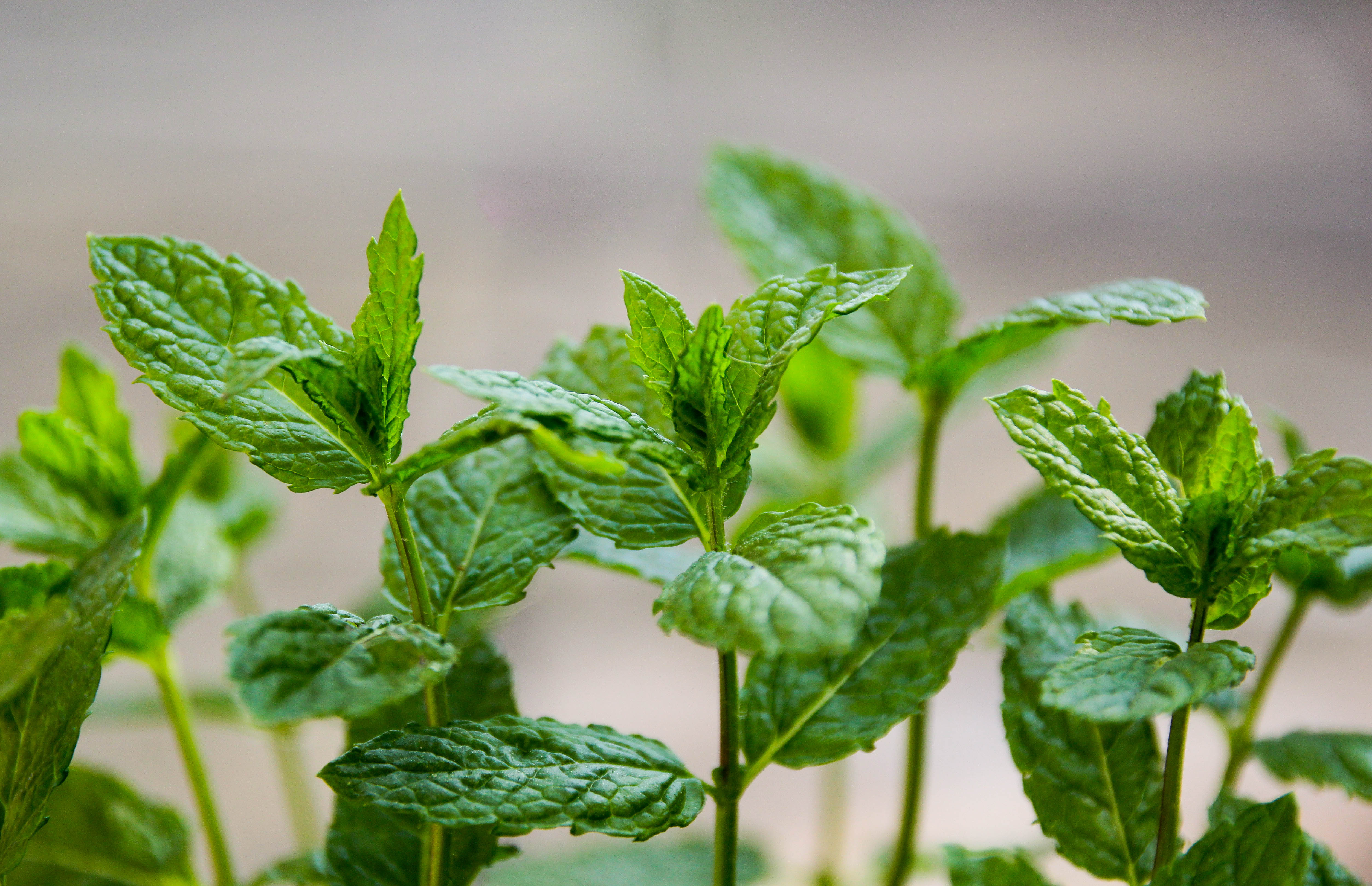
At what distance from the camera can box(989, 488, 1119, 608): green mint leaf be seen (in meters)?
0.51

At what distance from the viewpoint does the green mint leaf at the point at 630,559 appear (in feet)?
1.54

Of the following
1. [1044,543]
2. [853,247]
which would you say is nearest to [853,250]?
[853,247]

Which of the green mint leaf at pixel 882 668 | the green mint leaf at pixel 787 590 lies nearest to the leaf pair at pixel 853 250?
the green mint leaf at pixel 882 668

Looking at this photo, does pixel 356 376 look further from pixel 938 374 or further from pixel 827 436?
pixel 827 436

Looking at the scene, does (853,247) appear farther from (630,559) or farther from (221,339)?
(221,339)

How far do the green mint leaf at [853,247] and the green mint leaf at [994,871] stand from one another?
237 millimetres

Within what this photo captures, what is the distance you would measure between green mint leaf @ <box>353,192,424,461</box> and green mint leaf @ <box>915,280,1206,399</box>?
23 centimetres

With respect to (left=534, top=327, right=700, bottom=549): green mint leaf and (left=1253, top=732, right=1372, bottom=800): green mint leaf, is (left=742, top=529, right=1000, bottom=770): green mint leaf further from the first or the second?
(left=1253, top=732, right=1372, bottom=800): green mint leaf

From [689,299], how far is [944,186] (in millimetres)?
417

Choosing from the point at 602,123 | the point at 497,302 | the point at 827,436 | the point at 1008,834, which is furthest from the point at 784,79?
the point at 1008,834

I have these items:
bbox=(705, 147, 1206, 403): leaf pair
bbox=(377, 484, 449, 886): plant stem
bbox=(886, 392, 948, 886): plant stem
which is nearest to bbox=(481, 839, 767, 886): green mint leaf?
bbox=(886, 392, 948, 886): plant stem

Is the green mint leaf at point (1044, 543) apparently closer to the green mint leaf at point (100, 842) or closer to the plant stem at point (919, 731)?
the plant stem at point (919, 731)

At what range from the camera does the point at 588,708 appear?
49.2 inches

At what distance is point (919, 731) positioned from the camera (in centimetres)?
54
